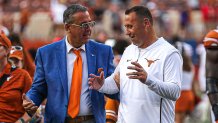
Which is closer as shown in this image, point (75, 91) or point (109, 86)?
point (109, 86)

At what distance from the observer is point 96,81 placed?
9.32 metres

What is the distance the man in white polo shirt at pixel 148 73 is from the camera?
8.90 m

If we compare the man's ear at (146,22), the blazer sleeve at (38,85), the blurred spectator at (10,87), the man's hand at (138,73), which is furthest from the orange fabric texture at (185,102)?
the man's hand at (138,73)

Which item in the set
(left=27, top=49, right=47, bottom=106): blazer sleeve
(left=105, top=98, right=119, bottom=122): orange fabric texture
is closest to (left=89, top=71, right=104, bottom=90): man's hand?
(left=27, top=49, right=47, bottom=106): blazer sleeve

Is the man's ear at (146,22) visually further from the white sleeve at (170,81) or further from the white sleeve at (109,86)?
the white sleeve at (109,86)

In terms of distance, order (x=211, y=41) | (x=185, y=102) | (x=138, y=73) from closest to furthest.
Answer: (x=138, y=73) → (x=211, y=41) → (x=185, y=102)

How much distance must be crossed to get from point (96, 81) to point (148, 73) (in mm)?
704

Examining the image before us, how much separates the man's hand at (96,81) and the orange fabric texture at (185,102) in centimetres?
695

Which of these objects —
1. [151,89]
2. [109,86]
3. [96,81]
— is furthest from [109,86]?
[151,89]

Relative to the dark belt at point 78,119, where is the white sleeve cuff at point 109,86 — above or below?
above

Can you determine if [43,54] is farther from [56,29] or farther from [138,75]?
[56,29]

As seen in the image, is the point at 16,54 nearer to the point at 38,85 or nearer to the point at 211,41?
the point at 38,85

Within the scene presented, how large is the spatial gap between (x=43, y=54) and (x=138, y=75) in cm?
152

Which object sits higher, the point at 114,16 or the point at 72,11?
the point at 72,11
